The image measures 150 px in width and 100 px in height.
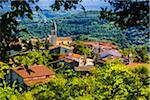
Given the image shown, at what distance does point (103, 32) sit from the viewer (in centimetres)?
14825

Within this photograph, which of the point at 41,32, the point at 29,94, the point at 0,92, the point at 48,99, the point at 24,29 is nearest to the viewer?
the point at 24,29

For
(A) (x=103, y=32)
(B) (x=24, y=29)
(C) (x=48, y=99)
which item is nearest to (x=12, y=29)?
(B) (x=24, y=29)

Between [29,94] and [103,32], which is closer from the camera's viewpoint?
[29,94]

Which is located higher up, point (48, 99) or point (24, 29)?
point (24, 29)

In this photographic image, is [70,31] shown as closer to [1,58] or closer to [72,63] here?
[72,63]

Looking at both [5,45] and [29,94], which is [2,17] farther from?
[29,94]

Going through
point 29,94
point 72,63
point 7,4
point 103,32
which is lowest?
point 103,32

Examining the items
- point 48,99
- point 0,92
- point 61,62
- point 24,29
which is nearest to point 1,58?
point 24,29

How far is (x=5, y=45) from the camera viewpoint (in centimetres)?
331

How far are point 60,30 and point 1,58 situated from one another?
6075 inches

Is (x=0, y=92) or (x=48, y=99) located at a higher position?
(x=0, y=92)

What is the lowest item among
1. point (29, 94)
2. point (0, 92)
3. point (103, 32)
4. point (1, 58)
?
point (103, 32)

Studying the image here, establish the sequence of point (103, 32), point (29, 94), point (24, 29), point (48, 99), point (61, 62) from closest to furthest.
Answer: point (24, 29), point (48, 99), point (29, 94), point (61, 62), point (103, 32)

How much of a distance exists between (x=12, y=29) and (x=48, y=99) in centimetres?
1797
